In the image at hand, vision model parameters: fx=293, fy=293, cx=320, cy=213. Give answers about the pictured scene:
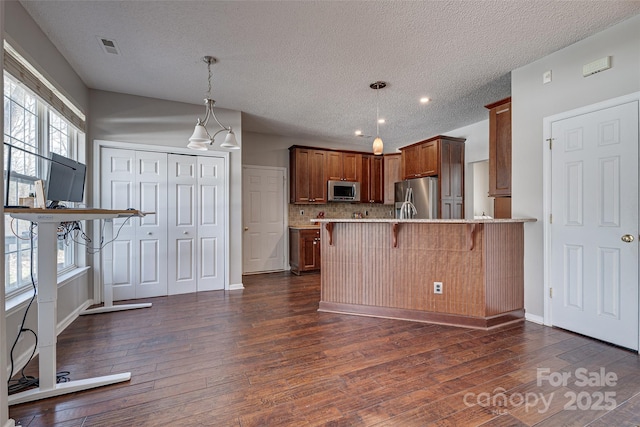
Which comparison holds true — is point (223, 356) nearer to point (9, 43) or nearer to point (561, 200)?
point (9, 43)

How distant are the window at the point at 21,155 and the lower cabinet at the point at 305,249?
363cm

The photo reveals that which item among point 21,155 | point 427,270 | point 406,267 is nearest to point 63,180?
point 21,155

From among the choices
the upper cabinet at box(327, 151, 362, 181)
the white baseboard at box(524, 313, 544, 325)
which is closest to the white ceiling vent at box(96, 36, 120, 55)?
the upper cabinet at box(327, 151, 362, 181)

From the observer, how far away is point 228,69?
10.2ft

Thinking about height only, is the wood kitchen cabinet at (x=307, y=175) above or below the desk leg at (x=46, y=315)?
above

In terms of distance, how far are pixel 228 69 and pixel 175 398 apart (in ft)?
9.76

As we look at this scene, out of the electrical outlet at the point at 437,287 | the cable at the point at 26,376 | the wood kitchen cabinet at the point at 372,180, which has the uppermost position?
the wood kitchen cabinet at the point at 372,180

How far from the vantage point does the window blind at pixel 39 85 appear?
210 cm

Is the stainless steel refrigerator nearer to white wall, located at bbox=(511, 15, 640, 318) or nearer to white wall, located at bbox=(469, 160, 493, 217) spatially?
white wall, located at bbox=(511, 15, 640, 318)

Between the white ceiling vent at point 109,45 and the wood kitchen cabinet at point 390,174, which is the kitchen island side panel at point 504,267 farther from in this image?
the white ceiling vent at point 109,45

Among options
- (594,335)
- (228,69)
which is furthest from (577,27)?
(228,69)

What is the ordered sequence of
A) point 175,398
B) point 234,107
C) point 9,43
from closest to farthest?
point 175,398
point 9,43
point 234,107

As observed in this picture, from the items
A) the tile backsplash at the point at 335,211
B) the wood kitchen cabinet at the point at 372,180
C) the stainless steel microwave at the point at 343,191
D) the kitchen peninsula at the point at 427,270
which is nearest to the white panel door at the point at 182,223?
the kitchen peninsula at the point at 427,270

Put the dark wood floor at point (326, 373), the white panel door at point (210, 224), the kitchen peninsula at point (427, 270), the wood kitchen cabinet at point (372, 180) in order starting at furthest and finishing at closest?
the wood kitchen cabinet at point (372, 180) → the white panel door at point (210, 224) → the kitchen peninsula at point (427, 270) → the dark wood floor at point (326, 373)
